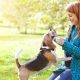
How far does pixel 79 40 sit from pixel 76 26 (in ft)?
0.60

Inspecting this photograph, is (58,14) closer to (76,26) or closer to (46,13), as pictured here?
(46,13)

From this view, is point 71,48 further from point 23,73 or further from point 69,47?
point 23,73

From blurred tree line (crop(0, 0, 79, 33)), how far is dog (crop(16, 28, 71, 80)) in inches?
189

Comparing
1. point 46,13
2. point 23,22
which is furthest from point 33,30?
point 46,13

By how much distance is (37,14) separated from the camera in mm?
14102

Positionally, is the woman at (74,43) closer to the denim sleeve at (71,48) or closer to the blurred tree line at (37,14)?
the denim sleeve at (71,48)

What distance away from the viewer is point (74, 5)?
3537 millimetres

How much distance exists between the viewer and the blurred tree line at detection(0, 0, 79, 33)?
10.9m

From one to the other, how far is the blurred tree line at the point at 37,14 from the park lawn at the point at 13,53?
0.62m

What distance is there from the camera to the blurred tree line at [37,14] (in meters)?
10.9

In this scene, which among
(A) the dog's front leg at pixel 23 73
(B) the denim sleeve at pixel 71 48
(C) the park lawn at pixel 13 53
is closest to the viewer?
(B) the denim sleeve at pixel 71 48

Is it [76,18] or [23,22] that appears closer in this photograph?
[76,18]

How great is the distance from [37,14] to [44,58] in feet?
32.9

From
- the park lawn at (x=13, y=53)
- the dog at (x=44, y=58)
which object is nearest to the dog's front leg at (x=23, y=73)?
the dog at (x=44, y=58)
